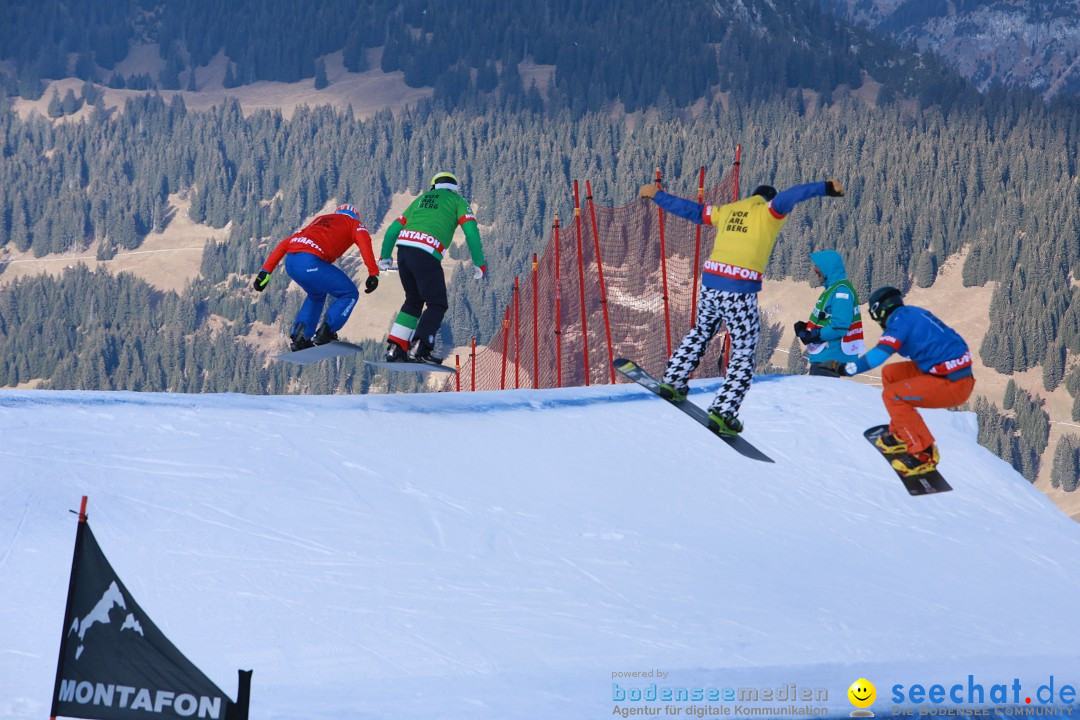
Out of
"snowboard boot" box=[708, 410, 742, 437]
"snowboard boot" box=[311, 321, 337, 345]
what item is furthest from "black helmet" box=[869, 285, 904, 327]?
"snowboard boot" box=[311, 321, 337, 345]

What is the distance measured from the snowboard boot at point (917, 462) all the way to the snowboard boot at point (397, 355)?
4269 millimetres

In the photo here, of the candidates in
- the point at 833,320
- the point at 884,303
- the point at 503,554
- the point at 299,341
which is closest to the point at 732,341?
the point at 884,303

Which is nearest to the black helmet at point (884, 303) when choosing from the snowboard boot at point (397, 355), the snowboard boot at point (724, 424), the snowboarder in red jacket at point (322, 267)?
the snowboard boot at point (724, 424)

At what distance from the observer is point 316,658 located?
23.9 ft

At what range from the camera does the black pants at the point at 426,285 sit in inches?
454

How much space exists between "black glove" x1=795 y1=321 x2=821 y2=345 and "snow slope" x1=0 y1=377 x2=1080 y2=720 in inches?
45.2

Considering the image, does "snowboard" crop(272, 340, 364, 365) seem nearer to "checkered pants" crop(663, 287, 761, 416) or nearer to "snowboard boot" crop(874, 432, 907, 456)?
"checkered pants" crop(663, 287, 761, 416)

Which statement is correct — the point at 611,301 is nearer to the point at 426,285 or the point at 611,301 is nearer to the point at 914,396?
the point at 426,285

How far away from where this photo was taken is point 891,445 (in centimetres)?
1027

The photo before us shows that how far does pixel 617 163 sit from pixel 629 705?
108458mm

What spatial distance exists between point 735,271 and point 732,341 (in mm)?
549

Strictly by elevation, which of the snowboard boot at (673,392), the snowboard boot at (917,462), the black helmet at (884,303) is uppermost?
the black helmet at (884,303)

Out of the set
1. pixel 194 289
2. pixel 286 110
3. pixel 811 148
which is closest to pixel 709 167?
pixel 811 148

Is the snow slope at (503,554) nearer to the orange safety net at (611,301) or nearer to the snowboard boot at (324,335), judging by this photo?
the snowboard boot at (324,335)
